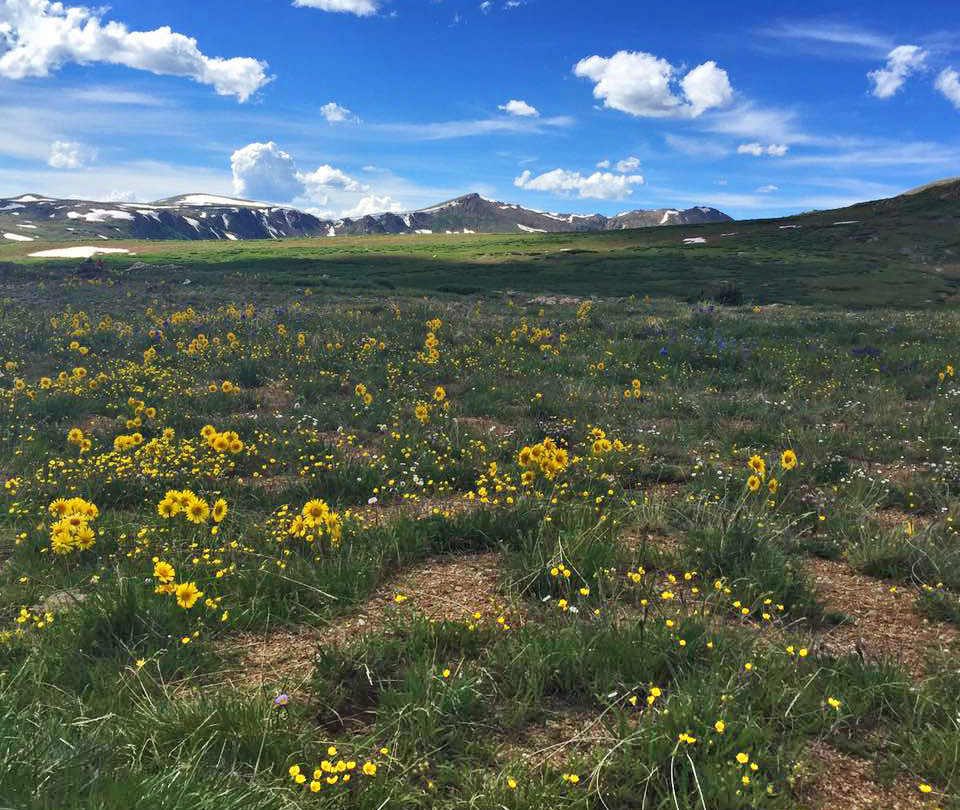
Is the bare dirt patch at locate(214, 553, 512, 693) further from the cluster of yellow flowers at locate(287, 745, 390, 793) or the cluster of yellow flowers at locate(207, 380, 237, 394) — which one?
the cluster of yellow flowers at locate(207, 380, 237, 394)

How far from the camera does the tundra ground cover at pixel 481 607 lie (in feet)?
8.48

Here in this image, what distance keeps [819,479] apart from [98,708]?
6.90 m

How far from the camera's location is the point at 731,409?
9234 millimetres

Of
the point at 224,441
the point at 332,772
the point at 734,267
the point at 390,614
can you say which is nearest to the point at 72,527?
the point at 224,441

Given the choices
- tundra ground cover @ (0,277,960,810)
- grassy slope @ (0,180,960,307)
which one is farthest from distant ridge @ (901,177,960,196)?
tundra ground cover @ (0,277,960,810)

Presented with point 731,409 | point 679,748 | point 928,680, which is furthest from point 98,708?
point 731,409

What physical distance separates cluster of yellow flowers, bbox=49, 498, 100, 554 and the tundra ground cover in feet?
0.18

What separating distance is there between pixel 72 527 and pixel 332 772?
3.07 m

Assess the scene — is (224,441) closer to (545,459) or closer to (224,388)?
(545,459)

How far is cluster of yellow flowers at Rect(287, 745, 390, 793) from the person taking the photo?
2.40m

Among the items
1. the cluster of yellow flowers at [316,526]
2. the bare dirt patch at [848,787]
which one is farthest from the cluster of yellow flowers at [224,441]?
the bare dirt patch at [848,787]

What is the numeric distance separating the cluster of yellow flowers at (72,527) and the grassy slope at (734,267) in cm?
3313

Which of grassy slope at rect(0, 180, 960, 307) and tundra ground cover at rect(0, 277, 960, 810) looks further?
grassy slope at rect(0, 180, 960, 307)

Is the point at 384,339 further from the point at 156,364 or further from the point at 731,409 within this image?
the point at 731,409
